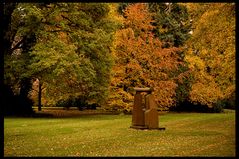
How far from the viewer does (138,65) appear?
36938mm

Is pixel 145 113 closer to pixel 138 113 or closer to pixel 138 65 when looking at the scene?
pixel 138 113

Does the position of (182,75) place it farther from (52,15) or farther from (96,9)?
(52,15)

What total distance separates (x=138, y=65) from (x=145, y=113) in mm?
14728

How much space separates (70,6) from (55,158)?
59.8ft

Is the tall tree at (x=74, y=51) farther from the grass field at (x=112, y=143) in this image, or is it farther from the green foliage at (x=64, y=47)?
the grass field at (x=112, y=143)

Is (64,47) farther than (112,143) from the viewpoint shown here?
Yes

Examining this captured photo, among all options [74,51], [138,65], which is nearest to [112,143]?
[74,51]

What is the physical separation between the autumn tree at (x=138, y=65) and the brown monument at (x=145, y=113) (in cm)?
1340

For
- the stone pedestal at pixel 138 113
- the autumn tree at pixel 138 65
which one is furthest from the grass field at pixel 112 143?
the autumn tree at pixel 138 65

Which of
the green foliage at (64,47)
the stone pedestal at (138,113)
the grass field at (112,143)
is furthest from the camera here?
the green foliage at (64,47)

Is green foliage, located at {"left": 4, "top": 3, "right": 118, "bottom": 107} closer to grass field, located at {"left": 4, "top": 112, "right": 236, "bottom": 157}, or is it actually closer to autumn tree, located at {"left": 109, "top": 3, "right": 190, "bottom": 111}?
autumn tree, located at {"left": 109, "top": 3, "right": 190, "bottom": 111}

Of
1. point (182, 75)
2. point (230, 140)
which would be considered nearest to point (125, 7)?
point (182, 75)

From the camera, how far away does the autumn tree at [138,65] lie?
37188mm

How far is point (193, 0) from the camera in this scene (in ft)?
63.4
